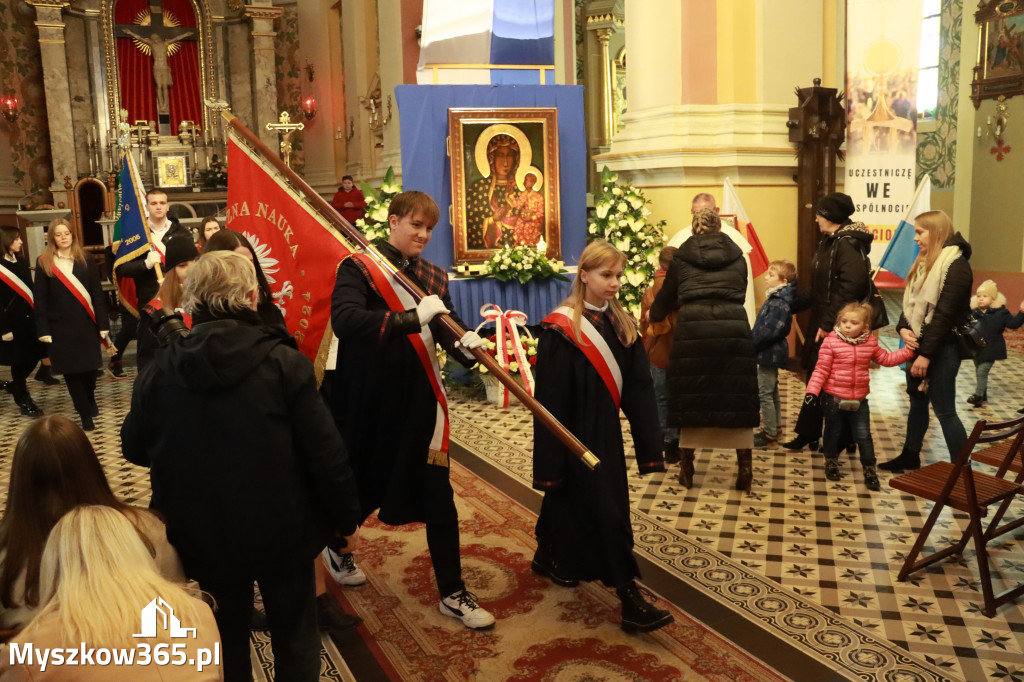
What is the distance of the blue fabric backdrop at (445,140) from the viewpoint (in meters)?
7.94

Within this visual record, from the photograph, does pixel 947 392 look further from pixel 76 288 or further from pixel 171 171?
pixel 171 171

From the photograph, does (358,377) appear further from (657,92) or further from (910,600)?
(657,92)

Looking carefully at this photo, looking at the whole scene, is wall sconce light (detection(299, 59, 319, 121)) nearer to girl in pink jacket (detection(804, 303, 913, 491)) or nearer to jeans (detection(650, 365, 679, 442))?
jeans (detection(650, 365, 679, 442))

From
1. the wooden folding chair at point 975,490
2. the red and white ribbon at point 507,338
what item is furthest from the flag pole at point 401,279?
the red and white ribbon at point 507,338

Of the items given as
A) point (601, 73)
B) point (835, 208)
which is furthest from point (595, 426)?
point (601, 73)

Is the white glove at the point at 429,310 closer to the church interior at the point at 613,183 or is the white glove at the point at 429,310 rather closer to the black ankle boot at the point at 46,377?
the church interior at the point at 613,183

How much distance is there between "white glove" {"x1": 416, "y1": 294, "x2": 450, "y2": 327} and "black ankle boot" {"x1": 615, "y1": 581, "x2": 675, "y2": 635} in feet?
4.26

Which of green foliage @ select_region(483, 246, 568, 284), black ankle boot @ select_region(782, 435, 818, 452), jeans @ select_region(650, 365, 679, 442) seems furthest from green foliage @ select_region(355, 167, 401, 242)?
black ankle boot @ select_region(782, 435, 818, 452)

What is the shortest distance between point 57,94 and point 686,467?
53.2ft

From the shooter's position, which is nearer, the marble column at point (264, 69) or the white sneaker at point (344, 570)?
the white sneaker at point (344, 570)

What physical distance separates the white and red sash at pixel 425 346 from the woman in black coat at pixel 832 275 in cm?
269

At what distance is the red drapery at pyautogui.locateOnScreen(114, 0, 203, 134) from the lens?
1891cm

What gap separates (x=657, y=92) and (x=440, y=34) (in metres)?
2.18

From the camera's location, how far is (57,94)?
56.6 ft
